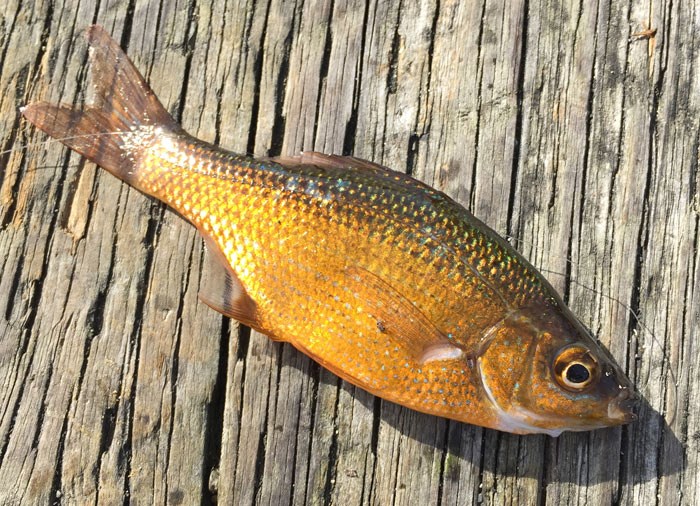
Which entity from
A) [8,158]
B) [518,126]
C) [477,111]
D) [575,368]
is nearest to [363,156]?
[477,111]

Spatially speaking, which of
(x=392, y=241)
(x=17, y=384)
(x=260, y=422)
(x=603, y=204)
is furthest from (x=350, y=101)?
(x=17, y=384)

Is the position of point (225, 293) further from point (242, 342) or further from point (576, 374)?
point (576, 374)

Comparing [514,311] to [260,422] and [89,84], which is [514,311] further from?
[89,84]

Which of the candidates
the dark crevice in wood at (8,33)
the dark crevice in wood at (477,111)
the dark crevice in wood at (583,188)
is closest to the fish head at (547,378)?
the dark crevice in wood at (583,188)

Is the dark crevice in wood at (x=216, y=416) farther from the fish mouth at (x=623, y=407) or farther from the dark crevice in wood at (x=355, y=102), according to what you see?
the fish mouth at (x=623, y=407)

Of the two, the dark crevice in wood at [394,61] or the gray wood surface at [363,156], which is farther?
the dark crevice in wood at [394,61]

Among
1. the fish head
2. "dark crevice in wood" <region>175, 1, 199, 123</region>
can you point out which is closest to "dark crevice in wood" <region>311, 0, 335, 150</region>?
"dark crevice in wood" <region>175, 1, 199, 123</region>

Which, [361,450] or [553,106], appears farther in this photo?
[553,106]
